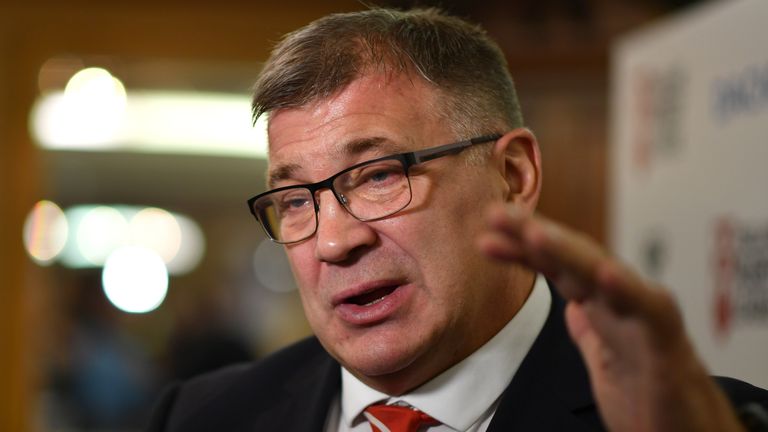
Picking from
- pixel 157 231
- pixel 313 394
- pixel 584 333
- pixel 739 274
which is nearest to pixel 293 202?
pixel 313 394

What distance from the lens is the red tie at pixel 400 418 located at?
5.12 ft

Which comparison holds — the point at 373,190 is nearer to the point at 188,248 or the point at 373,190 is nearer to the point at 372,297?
the point at 372,297

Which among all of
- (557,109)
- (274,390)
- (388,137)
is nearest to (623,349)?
(388,137)

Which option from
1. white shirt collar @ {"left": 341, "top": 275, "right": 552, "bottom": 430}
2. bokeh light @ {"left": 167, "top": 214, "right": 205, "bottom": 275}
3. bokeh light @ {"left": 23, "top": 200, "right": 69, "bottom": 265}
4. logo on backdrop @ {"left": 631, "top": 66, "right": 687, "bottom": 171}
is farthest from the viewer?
bokeh light @ {"left": 167, "top": 214, "right": 205, "bottom": 275}

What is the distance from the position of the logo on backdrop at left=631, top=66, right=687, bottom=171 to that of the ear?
165 centimetres

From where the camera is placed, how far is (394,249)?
1.50 metres

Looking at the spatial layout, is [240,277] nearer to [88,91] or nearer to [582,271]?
[88,91]

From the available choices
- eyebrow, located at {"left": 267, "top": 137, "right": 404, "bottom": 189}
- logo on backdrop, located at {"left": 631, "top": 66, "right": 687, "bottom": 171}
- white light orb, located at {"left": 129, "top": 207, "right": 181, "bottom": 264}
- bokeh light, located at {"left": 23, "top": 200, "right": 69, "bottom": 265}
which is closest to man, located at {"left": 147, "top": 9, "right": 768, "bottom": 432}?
eyebrow, located at {"left": 267, "top": 137, "right": 404, "bottom": 189}

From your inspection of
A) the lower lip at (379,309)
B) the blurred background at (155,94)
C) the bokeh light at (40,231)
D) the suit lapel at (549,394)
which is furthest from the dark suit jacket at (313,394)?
the bokeh light at (40,231)

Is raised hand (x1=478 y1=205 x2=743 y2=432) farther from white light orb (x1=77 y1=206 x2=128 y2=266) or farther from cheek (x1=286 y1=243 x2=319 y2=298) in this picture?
white light orb (x1=77 y1=206 x2=128 y2=266)

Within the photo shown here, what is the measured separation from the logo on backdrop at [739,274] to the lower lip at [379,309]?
1606 mm

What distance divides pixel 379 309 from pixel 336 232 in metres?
0.15

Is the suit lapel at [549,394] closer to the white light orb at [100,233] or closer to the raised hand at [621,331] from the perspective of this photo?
the raised hand at [621,331]

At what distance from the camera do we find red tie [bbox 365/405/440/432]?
1562 millimetres
